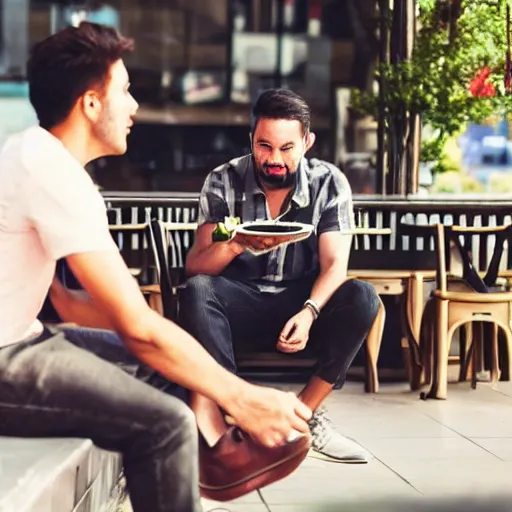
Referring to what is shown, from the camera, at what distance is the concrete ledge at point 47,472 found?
174cm

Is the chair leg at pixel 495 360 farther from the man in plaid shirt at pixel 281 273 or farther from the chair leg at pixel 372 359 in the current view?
the man in plaid shirt at pixel 281 273

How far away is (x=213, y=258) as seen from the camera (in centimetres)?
294

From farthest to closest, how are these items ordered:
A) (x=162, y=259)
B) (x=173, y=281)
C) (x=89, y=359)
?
(x=173, y=281) → (x=162, y=259) → (x=89, y=359)

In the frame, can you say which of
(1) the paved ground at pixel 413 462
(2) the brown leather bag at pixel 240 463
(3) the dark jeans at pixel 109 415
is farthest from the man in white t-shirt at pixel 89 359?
(1) the paved ground at pixel 413 462

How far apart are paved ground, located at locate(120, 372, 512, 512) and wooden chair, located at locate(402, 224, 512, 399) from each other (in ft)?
0.43

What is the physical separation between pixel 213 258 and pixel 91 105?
966 mm

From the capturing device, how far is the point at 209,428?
2609 millimetres

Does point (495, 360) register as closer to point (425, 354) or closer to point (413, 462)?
point (425, 354)

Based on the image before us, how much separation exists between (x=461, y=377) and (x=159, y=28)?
299cm

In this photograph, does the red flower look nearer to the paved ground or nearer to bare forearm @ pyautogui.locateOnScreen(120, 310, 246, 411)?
the paved ground

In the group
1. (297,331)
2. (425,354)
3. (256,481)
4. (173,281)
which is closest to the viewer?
(256,481)

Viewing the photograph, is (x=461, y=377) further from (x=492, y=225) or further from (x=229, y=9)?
(x=229, y=9)

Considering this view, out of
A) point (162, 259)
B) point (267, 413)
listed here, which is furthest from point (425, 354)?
point (267, 413)

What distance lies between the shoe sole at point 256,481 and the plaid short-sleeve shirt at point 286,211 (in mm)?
667
